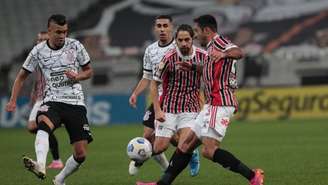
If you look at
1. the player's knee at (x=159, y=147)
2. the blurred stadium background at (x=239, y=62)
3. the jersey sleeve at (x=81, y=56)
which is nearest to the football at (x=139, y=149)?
the player's knee at (x=159, y=147)

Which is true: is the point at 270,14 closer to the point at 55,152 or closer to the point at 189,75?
the point at 55,152

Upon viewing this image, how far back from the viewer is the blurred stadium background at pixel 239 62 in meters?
24.1

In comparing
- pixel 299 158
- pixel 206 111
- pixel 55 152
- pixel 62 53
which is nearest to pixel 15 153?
pixel 55 152

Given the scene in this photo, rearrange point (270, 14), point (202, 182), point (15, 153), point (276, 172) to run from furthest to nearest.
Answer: point (270, 14) < point (15, 153) < point (276, 172) < point (202, 182)

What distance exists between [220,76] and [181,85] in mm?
1597

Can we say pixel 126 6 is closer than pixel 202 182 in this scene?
No

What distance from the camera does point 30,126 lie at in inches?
554

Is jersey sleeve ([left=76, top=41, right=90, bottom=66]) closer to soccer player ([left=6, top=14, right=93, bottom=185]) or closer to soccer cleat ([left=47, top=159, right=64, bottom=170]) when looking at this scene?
soccer player ([left=6, top=14, right=93, bottom=185])

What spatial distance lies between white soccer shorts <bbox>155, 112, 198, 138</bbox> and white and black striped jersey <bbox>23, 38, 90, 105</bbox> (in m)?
1.28

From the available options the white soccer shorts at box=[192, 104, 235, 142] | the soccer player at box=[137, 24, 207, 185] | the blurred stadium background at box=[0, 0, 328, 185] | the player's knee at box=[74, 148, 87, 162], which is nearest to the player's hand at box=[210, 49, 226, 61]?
the white soccer shorts at box=[192, 104, 235, 142]

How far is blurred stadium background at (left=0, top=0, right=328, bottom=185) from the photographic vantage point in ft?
78.9

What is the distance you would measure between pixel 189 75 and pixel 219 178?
65.9 inches

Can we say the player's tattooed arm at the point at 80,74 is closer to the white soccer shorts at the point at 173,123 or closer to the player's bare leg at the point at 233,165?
the white soccer shorts at the point at 173,123

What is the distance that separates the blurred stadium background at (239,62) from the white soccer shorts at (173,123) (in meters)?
7.29
